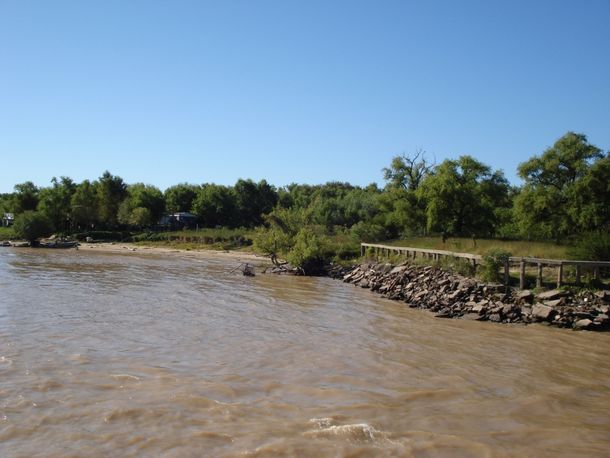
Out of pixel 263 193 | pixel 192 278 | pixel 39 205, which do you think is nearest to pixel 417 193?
pixel 192 278

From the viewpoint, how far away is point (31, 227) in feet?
255

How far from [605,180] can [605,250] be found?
9.56 meters

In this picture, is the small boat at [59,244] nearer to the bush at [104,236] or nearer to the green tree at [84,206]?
the bush at [104,236]

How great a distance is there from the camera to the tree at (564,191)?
3147cm

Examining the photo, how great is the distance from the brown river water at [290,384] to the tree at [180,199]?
81.5 m

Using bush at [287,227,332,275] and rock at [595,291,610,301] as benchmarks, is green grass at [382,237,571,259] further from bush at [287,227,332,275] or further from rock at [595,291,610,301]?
bush at [287,227,332,275]

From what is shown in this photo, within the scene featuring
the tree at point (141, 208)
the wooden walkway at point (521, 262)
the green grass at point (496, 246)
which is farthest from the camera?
the tree at point (141, 208)

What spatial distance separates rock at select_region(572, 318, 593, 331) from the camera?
64.0 feet

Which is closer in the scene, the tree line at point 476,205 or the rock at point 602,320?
the rock at point 602,320

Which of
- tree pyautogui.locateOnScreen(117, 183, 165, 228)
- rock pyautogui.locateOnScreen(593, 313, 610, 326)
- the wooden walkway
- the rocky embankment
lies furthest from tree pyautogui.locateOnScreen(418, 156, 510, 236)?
tree pyautogui.locateOnScreen(117, 183, 165, 228)

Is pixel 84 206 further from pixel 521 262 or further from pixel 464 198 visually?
pixel 521 262

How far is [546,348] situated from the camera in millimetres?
17000

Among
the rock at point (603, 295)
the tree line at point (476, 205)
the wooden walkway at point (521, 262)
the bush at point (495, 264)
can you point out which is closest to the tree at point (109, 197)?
the tree line at point (476, 205)

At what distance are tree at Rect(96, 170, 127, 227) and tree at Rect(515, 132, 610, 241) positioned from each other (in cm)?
7722
